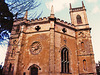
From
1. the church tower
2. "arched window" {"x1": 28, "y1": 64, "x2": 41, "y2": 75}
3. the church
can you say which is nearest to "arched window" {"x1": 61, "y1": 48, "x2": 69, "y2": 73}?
the church

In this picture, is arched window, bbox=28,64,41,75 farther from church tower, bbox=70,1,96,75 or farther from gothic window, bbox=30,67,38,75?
church tower, bbox=70,1,96,75

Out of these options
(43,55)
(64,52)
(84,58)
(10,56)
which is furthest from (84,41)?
(10,56)

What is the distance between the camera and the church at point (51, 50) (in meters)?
12.5

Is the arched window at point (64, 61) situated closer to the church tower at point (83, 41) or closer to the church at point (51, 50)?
the church at point (51, 50)

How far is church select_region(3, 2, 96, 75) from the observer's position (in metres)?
12.5

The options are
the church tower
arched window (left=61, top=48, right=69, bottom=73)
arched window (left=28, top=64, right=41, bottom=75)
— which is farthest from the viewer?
the church tower

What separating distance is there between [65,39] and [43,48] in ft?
13.1

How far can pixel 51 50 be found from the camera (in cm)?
1234

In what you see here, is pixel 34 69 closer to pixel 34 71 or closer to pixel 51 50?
pixel 34 71

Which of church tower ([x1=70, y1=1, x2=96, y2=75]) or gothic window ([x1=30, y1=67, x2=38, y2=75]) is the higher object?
church tower ([x1=70, y1=1, x2=96, y2=75])

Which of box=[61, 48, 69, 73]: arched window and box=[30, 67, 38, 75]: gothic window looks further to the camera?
box=[61, 48, 69, 73]: arched window

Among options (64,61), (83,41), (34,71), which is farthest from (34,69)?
(83,41)

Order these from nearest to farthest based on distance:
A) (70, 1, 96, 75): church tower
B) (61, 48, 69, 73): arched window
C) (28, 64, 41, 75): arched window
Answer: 1. (28, 64, 41, 75): arched window
2. (61, 48, 69, 73): arched window
3. (70, 1, 96, 75): church tower

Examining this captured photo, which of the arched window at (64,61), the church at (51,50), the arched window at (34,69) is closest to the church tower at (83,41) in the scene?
the church at (51,50)
